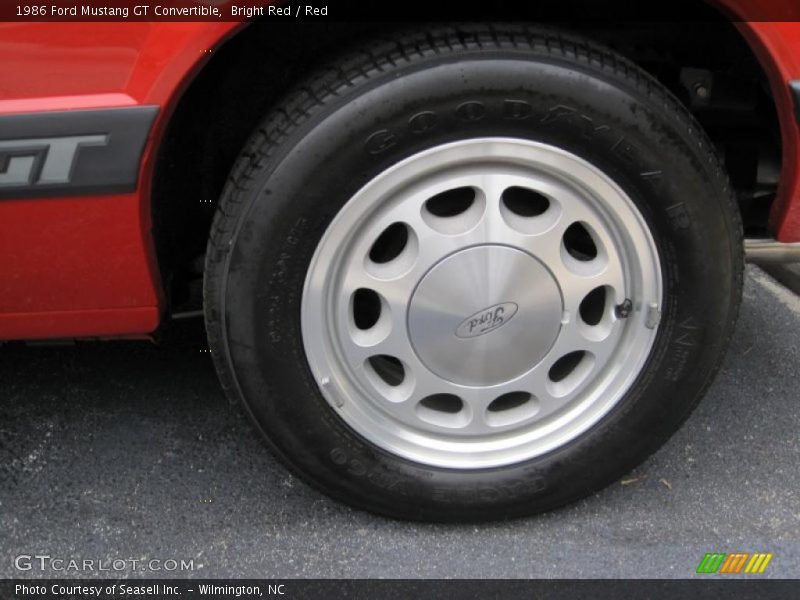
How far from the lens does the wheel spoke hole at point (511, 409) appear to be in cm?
178

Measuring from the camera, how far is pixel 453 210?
1749 mm

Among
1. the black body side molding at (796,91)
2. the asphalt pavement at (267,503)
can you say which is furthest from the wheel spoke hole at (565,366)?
the black body side molding at (796,91)

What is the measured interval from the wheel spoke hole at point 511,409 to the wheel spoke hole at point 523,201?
37 centimetres

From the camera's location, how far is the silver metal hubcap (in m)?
1.60

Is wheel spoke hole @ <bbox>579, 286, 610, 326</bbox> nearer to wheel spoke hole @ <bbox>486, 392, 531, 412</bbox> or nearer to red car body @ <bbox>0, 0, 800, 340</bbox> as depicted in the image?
wheel spoke hole @ <bbox>486, 392, 531, 412</bbox>

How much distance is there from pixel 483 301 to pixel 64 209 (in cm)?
77

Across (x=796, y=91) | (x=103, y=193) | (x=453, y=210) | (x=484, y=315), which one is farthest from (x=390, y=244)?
(x=796, y=91)

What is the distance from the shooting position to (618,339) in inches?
68.6

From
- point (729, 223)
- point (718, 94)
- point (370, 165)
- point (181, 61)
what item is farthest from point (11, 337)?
point (718, 94)

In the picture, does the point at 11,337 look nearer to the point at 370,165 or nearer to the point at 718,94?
the point at 370,165

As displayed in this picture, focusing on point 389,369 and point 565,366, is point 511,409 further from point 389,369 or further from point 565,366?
point 389,369

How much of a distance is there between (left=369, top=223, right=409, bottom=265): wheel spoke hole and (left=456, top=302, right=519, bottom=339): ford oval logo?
0.62ft

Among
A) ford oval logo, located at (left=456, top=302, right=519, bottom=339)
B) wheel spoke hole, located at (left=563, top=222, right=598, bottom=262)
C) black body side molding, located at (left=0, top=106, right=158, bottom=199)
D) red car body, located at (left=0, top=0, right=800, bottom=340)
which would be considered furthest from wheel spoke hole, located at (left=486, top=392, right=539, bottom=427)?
black body side molding, located at (left=0, top=106, right=158, bottom=199)

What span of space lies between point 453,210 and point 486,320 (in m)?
0.24
